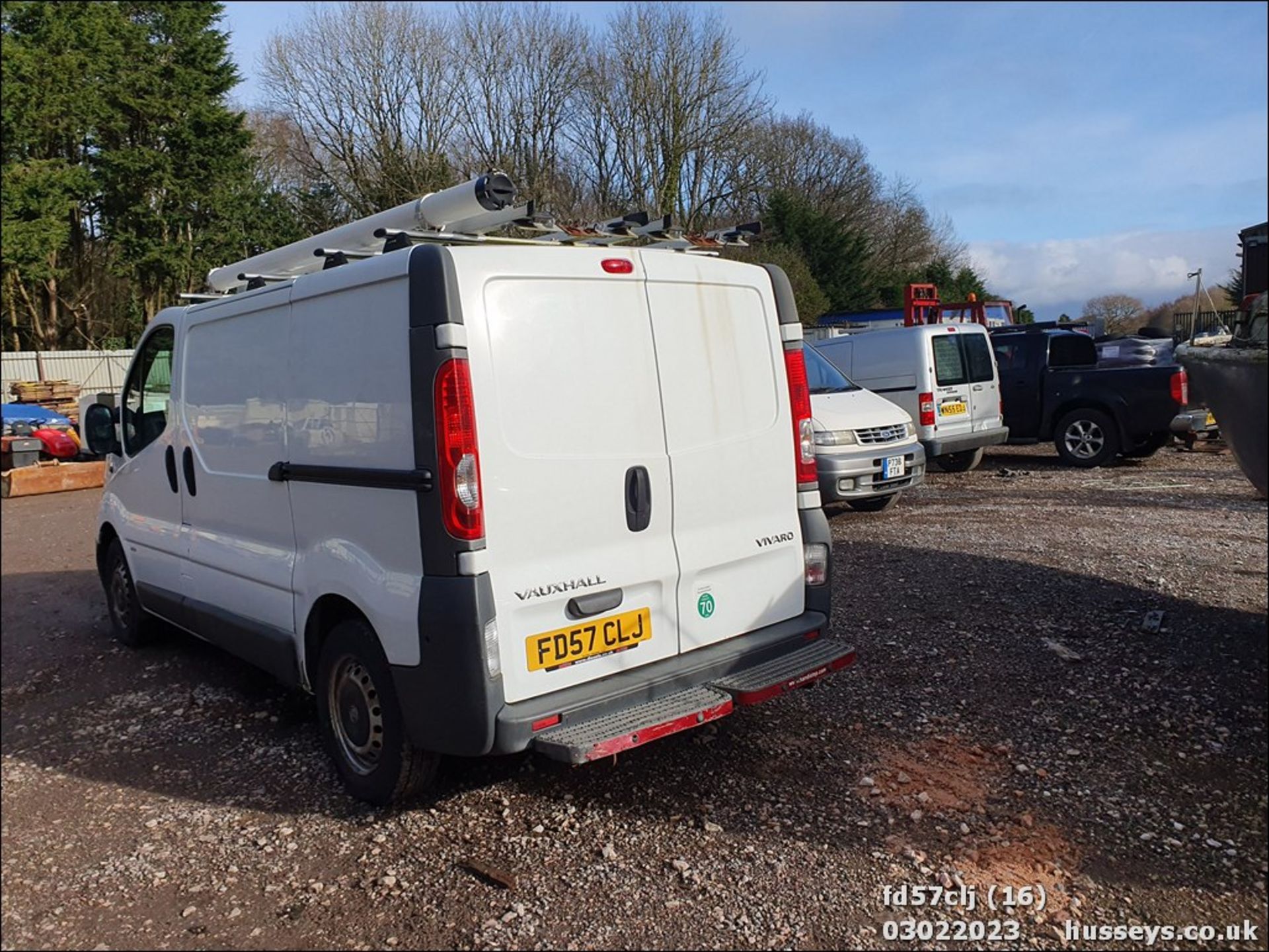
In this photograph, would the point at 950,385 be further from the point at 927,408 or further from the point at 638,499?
the point at 638,499

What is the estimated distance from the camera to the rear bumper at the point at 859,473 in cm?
881

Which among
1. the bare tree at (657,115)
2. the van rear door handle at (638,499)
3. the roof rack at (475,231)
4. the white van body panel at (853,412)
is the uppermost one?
the bare tree at (657,115)

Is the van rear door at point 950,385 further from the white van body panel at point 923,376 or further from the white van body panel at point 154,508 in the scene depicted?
the white van body panel at point 154,508

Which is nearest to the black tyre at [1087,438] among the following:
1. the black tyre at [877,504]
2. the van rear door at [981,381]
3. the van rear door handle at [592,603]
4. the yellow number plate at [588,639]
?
the van rear door at [981,381]

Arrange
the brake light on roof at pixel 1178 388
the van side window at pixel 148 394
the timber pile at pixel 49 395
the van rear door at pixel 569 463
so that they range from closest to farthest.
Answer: the van rear door at pixel 569 463 < the van side window at pixel 148 394 < the brake light on roof at pixel 1178 388 < the timber pile at pixel 49 395

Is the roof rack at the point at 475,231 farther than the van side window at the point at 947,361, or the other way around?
the van side window at the point at 947,361

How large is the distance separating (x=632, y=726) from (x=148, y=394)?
144 inches

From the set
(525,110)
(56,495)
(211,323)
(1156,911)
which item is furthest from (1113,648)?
(525,110)

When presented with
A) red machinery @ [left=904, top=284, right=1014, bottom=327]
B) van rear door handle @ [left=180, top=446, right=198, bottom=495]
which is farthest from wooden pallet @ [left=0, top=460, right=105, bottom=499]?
red machinery @ [left=904, top=284, right=1014, bottom=327]

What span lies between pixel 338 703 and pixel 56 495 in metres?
9.49

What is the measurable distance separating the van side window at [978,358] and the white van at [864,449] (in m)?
2.67

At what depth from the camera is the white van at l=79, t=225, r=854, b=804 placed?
130 inches

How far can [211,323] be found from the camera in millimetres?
4766

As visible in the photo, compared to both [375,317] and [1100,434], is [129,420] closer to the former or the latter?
[375,317]
